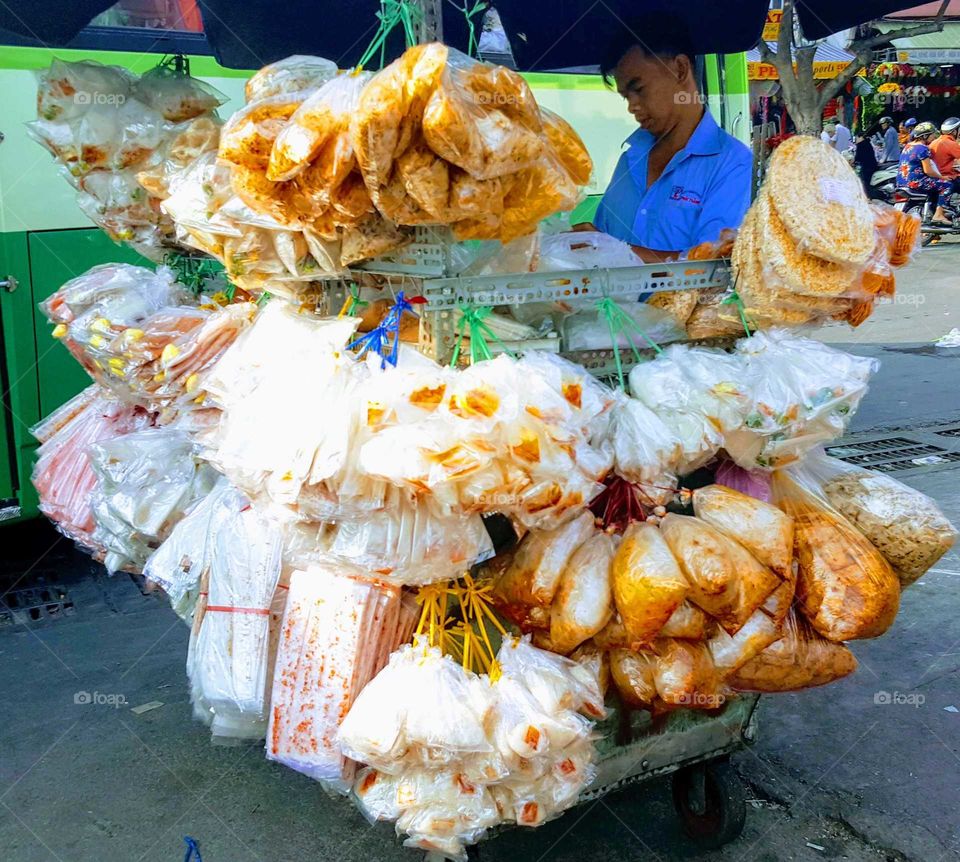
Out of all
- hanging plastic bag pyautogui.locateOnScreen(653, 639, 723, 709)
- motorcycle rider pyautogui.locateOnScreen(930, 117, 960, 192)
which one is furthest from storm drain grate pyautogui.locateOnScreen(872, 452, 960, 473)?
motorcycle rider pyautogui.locateOnScreen(930, 117, 960, 192)

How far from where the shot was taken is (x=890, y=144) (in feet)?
65.3

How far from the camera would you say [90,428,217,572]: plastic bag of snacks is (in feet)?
9.92

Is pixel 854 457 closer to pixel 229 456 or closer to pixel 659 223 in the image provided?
pixel 659 223

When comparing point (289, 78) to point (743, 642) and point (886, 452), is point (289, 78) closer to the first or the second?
point (743, 642)

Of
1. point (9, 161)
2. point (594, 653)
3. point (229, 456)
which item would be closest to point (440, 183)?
point (229, 456)

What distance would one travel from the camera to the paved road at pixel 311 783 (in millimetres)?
2816

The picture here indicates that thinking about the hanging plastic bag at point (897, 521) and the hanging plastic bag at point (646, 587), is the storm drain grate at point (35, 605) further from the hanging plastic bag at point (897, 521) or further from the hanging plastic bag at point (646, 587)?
the hanging plastic bag at point (897, 521)

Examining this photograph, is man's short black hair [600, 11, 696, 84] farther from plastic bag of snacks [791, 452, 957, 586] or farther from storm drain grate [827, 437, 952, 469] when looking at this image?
storm drain grate [827, 437, 952, 469]

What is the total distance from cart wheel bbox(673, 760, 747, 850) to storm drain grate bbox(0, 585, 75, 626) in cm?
281

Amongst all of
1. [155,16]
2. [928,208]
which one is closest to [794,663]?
[155,16]

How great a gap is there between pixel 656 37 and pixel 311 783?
272cm

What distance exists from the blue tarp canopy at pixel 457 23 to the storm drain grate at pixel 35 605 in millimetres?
2351

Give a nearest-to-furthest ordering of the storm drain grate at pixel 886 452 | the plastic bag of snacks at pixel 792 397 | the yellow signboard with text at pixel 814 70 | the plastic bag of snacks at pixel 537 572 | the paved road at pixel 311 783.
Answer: the plastic bag of snacks at pixel 537 572
the plastic bag of snacks at pixel 792 397
the paved road at pixel 311 783
the storm drain grate at pixel 886 452
the yellow signboard with text at pixel 814 70

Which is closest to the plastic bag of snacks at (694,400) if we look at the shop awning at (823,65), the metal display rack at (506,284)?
the metal display rack at (506,284)
